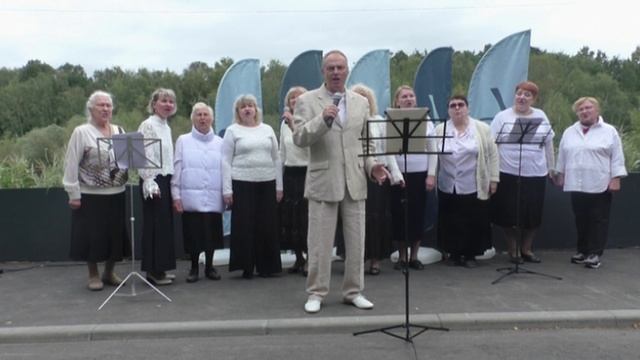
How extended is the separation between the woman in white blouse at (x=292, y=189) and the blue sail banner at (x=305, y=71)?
1677 millimetres

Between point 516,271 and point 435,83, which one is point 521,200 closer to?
point 516,271

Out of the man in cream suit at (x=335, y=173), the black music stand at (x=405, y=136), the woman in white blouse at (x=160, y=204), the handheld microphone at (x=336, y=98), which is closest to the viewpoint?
the black music stand at (x=405, y=136)

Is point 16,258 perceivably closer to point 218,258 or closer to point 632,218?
point 218,258

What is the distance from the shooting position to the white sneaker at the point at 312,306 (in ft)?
18.1

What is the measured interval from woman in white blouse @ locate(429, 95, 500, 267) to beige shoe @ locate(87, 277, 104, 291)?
3.74 m

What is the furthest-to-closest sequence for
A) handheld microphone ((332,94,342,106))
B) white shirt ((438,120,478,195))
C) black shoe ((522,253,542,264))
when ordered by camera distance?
black shoe ((522,253,542,264))
white shirt ((438,120,478,195))
handheld microphone ((332,94,342,106))

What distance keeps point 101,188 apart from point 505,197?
4.57 meters

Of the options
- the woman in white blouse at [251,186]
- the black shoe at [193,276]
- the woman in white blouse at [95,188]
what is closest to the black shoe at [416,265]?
the woman in white blouse at [251,186]

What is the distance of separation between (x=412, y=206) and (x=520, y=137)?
1.40 meters

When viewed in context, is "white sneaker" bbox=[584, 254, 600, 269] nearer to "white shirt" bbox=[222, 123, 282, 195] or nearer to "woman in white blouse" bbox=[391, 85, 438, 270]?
"woman in white blouse" bbox=[391, 85, 438, 270]

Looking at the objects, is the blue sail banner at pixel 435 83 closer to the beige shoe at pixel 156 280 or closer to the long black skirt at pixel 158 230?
the long black skirt at pixel 158 230

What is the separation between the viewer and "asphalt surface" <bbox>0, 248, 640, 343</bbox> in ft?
17.1

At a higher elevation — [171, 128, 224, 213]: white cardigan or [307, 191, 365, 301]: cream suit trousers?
[171, 128, 224, 213]: white cardigan

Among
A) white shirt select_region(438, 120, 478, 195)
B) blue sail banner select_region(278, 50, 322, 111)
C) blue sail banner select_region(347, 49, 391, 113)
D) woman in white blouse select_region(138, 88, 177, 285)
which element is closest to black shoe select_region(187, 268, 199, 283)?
woman in white blouse select_region(138, 88, 177, 285)
